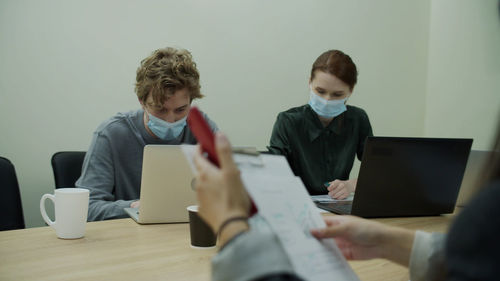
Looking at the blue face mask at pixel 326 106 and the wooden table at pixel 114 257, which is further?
the blue face mask at pixel 326 106

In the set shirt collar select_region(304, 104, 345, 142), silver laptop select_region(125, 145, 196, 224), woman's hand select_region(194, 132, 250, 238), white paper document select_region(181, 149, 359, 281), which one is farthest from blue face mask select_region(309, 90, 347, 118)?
woman's hand select_region(194, 132, 250, 238)

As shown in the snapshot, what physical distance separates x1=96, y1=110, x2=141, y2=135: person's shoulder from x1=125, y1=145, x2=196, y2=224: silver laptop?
0.55 meters

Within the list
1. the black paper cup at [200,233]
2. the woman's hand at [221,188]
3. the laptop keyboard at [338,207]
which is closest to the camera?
the woman's hand at [221,188]

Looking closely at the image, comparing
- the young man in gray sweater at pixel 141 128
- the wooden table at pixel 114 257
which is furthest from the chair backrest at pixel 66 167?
the wooden table at pixel 114 257

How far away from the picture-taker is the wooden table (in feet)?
3.27

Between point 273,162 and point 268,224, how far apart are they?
0.13 m

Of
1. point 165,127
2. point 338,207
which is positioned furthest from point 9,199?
point 338,207

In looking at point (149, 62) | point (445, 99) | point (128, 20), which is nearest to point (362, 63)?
point (445, 99)

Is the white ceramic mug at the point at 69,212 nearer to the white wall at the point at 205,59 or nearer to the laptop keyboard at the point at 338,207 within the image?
the laptop keyboard at the point at 338,207

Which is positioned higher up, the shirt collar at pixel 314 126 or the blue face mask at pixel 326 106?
the blue face mask at pixel 326 106

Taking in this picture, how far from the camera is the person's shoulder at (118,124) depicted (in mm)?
1884

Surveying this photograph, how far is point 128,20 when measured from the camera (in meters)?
2.51

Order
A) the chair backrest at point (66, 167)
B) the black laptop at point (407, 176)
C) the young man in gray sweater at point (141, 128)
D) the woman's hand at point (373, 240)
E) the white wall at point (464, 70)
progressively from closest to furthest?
the woman's hand at point (373, 240) → the black laptop at point (407, 176) → the young man in gray sweater at point (141, 128) → the chair backrest at point (66, 167) → the white wall at point (464, 70)

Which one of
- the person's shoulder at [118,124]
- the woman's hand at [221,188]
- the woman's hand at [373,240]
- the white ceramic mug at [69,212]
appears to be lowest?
the white ceramic mug at [69,212]
